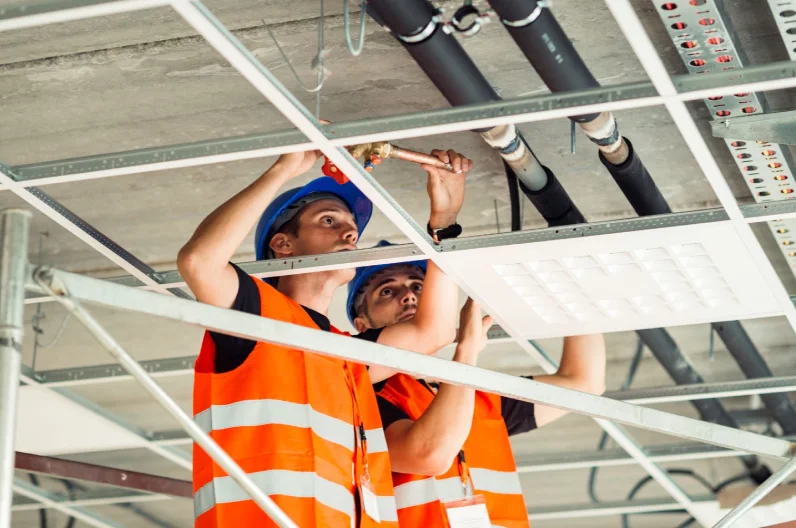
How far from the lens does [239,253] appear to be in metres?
4.34

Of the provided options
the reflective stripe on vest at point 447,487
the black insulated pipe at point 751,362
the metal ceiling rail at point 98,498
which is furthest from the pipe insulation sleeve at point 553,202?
the metal ceiling rail at point 98,498

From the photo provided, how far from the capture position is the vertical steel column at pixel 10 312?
1.93m

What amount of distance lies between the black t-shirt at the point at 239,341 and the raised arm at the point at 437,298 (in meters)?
0.55

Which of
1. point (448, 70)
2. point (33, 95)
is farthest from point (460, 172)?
point (33, 95)

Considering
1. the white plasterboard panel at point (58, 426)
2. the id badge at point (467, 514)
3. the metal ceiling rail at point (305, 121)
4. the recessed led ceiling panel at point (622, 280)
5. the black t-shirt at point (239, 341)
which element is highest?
the white plasterboard panel at point (58, 426)

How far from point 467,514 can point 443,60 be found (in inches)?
50.5

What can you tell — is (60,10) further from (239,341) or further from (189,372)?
(189,372)

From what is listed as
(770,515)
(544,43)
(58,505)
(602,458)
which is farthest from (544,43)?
(58,505)

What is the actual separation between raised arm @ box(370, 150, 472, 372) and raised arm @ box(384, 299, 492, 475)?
170 millimetres

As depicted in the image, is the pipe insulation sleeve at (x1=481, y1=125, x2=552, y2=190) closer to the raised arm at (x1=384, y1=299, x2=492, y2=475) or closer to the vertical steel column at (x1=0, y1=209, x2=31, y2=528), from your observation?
the raised arm at (x1=384, y1=299, x2=492, y2=475)

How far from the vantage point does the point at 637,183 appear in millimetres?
3264

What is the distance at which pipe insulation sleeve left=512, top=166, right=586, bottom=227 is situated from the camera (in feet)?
11.0

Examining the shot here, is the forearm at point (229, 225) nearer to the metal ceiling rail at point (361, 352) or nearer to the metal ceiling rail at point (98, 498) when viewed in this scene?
the metal ceiling rail at point (361, 352)

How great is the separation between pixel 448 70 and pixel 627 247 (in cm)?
85
